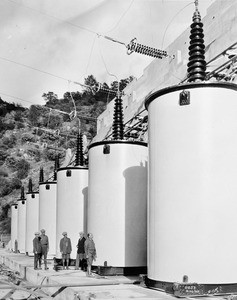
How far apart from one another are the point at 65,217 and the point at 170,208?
429 inches

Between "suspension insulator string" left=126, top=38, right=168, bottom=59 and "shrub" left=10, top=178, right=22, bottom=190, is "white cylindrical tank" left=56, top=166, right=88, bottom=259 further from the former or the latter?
"shrub" left=10, top=178, right=22, bottom=190

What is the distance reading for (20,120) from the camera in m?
122

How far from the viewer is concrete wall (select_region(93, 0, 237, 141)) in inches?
822

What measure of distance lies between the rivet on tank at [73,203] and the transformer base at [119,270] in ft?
15.7

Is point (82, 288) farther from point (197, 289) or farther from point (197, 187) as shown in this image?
point (197, 187)

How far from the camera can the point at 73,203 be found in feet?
72.3

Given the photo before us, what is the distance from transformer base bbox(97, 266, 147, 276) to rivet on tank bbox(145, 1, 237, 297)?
4240 mm

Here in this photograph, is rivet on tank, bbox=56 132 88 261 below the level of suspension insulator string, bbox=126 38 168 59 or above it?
below

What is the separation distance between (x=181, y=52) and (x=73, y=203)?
10.6 metres

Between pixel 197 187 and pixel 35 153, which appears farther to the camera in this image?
pixel 35 153

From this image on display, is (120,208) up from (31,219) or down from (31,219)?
up

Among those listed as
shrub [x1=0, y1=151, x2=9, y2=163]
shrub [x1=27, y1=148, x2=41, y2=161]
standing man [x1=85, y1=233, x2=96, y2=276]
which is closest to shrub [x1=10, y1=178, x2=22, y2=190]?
shrub [x1=27, y1=148, x2=41, y2=161]

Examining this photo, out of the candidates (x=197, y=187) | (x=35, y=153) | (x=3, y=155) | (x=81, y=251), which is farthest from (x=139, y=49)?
(x=3, y=155)

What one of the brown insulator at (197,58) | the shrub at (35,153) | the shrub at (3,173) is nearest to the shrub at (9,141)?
the shrub at (35,153)
